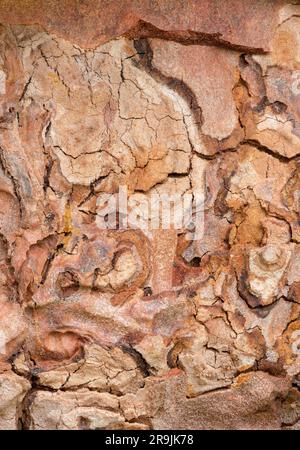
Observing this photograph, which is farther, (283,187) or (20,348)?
(283,187)

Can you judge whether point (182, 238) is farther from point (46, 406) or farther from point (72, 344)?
point (46, 406)

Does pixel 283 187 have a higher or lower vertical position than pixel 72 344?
higher

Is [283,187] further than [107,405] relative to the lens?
Yes

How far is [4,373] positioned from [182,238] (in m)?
0.69

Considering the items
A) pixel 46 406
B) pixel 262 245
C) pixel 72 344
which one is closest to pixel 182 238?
pixel 262 245

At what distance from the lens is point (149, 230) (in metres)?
2.34

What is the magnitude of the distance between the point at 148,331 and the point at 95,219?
39 cm

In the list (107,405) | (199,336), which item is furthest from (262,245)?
(107,405)

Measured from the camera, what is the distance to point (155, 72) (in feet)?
7.66

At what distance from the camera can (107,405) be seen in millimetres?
2283

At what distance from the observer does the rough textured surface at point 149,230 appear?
→ 2.26m

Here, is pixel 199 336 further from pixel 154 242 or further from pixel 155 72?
pixel 155 72

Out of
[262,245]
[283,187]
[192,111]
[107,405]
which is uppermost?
[192,111]

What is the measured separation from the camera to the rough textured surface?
226 cm
